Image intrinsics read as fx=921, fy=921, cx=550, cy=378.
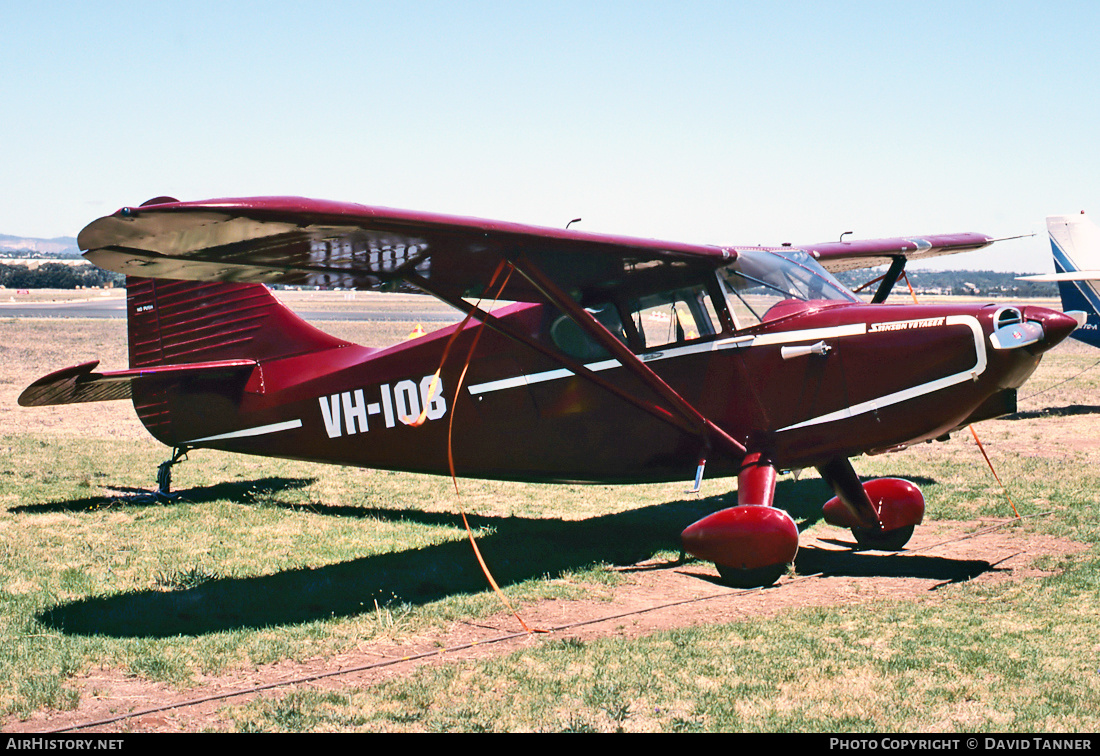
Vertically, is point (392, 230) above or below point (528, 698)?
above

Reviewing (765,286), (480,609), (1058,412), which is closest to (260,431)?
(480,609)

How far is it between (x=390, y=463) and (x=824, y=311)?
467 cm

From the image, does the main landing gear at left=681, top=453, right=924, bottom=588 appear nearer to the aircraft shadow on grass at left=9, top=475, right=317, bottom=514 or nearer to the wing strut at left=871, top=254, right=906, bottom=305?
the wing strut at left=871, top=254, right=906, bottom=305

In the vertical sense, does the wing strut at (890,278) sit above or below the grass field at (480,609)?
above

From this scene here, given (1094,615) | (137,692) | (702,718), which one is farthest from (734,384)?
(137,692)

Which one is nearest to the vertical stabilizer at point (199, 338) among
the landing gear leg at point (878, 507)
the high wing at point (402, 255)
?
the high wing at point (402, 255)

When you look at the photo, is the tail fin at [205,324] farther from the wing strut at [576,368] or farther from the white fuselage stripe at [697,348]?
the wing strut at [576,368]

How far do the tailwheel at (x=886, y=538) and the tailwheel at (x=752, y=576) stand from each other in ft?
6.16

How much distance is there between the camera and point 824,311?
311 inches

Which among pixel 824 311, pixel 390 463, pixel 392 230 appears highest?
pixel 392 230

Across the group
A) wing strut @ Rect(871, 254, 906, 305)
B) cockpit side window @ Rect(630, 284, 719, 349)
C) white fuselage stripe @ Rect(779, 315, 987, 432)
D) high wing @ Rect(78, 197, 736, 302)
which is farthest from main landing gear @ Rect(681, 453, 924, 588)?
wing strut @ Rect(871, 254, 906, 305)

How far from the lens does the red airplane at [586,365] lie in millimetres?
6855

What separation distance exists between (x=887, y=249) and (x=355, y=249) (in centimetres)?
684
